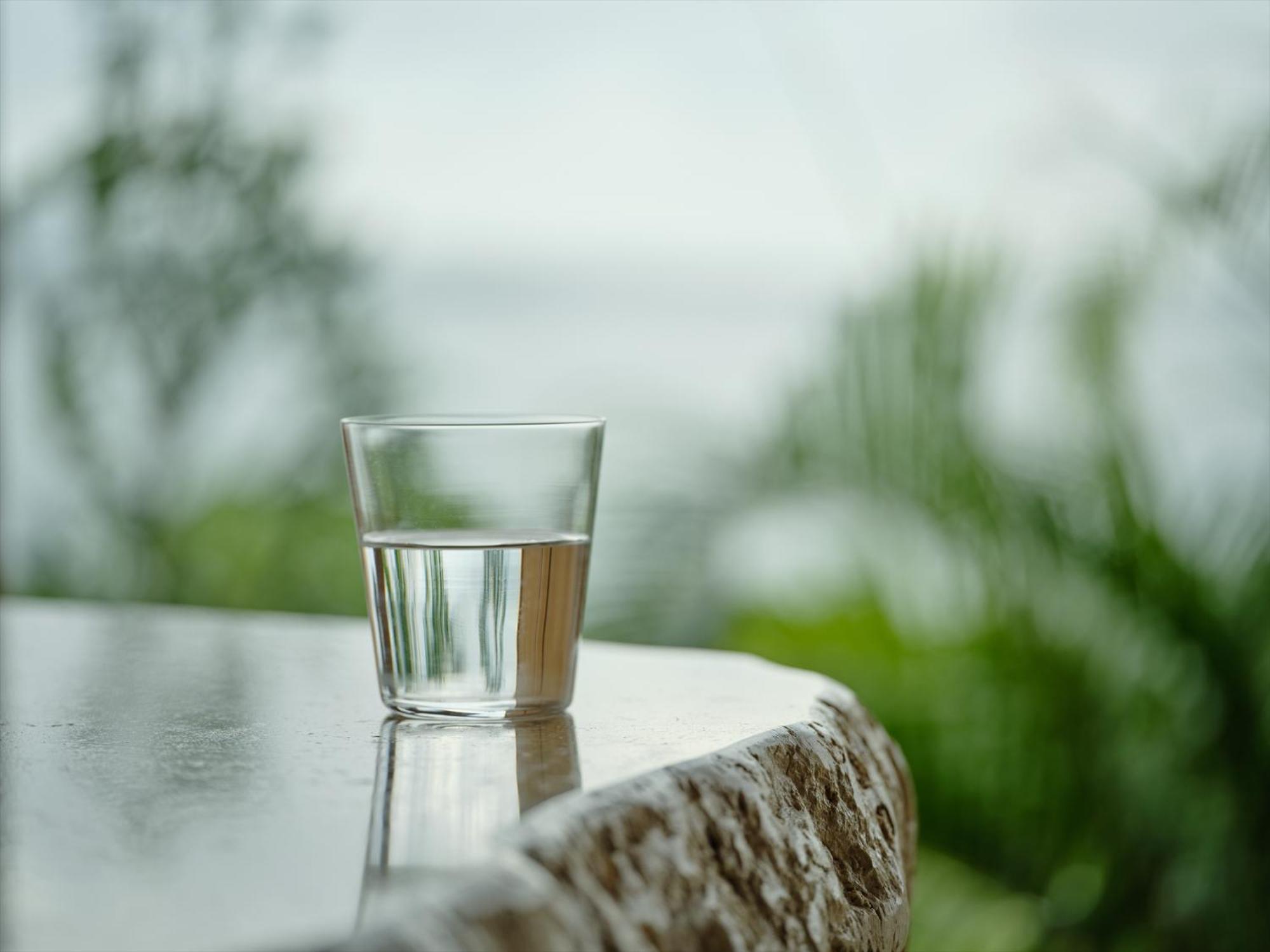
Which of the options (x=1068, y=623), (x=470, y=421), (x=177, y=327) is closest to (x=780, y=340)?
(x=177, y=327)

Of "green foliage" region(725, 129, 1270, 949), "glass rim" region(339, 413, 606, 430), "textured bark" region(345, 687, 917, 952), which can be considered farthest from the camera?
"green foliage" region(725, 129, 1270, 949)

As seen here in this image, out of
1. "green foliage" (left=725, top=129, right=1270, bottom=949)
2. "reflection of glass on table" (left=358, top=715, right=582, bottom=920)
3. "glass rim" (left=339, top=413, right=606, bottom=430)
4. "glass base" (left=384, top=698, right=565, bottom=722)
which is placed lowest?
"green foliage" (left=725, top=129, right=1270, bottom=949)

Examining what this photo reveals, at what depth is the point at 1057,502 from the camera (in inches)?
66.1

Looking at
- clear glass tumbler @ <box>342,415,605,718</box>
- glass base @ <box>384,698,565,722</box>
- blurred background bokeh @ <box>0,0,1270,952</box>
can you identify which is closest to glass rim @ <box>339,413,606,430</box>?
clear glass tumbler @ <box>342,415,605,718</box>

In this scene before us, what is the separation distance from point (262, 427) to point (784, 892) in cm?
310

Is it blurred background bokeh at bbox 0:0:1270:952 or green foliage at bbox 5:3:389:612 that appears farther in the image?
green foliage at bbox 5:3:389:612

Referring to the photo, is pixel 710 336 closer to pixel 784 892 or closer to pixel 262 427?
pixel 262 427

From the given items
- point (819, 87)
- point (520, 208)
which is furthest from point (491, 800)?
point (520, 208)

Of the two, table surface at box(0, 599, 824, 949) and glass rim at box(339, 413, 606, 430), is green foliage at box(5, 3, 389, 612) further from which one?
glass rim at box(339, 413, 606, 430)

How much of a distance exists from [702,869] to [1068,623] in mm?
1380

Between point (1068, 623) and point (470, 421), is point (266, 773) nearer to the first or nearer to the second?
point (470, 421)

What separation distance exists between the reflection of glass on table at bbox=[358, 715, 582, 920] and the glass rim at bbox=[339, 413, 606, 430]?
0.12 m

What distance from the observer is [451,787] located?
0.44 metres

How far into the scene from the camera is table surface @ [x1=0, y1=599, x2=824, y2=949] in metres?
0.33
